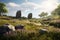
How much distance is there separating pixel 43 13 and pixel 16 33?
82.5m

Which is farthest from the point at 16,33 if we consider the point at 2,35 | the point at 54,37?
the point at 54,37

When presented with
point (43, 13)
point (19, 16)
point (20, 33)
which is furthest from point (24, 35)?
point (43, 13)

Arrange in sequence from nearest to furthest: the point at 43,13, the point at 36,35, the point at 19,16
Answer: the point at 36,35, the point at 19,16, the point at 43,13

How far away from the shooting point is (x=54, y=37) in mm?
19344

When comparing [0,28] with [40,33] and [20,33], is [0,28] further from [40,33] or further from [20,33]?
[40,33]

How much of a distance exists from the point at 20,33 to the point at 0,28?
2.66 meters

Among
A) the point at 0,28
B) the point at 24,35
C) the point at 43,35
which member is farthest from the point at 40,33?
the point at 0,28

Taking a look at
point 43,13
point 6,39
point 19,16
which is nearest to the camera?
point 6,39

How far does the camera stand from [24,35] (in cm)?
1894

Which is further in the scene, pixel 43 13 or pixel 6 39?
pixel 43 13

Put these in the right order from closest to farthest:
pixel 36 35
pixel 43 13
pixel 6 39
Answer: pixel 6 39 → pixel 36 35 → pixel 43 13

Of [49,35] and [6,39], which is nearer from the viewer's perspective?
[6,39]

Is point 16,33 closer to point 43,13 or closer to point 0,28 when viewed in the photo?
point 0,28

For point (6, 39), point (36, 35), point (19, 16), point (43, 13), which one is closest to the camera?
point (6, 39)
